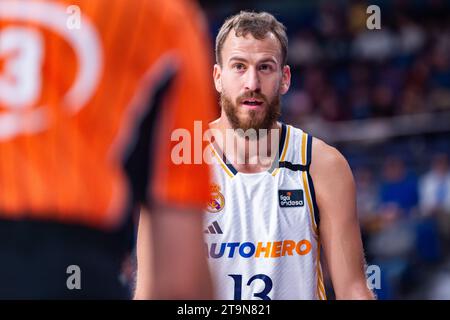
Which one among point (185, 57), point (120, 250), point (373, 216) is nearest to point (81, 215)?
point (120, 250)

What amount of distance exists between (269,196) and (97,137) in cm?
251

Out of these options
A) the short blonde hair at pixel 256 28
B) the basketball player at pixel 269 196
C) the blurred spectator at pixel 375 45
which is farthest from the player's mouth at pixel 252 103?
the blurred spectator at pixel 375 45

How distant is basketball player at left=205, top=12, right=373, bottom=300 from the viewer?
3719mm

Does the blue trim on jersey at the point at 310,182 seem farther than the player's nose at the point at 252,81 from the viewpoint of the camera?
No

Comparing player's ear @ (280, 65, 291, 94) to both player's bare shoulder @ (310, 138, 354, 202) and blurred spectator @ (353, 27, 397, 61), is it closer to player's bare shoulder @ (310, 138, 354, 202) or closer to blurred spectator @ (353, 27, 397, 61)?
player's bare shoulder @ (310, 138, 354, 202)

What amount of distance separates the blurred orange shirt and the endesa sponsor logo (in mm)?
2316

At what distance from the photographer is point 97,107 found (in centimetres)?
150

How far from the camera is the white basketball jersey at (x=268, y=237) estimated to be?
378 centimetres

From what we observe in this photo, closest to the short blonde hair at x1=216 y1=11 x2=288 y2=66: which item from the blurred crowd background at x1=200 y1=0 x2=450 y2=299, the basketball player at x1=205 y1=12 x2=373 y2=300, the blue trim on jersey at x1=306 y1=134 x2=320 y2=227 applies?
the basketball player at x1=205 y1=12 x2=373 y2=300

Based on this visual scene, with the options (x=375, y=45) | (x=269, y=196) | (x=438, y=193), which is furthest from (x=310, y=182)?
(x=375, y=45)

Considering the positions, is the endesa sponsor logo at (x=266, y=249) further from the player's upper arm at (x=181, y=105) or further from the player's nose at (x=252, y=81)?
the player's upper arm at (x=181, y=105)

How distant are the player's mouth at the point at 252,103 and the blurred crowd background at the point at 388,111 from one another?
2.44 metres

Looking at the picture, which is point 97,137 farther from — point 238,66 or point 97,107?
point 238,66

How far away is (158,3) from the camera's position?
4.90 feet
